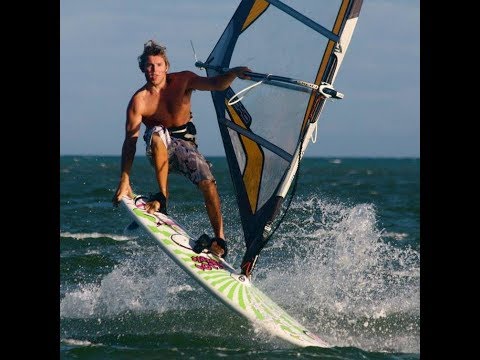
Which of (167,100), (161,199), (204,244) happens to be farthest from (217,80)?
(204,244)

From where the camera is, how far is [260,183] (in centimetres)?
712

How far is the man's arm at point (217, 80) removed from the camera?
651cm

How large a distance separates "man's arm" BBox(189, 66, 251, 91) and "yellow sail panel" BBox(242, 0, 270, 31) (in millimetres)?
593

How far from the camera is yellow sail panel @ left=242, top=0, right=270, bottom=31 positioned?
691 centimetres

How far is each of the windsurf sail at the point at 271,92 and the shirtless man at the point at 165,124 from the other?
38 cm

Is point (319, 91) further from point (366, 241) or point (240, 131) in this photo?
point (366, 241)

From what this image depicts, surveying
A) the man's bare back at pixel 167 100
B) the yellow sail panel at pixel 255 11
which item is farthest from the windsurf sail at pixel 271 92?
the man's bare back at pixel 167 100

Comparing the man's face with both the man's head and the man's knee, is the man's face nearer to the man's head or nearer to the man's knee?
the man's head

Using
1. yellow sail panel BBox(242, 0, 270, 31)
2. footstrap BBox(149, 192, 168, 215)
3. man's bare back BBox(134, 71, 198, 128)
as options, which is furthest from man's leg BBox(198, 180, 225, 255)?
yellow sail panel BBox(242, 0, 270, 31)

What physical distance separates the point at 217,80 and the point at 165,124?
558 mm

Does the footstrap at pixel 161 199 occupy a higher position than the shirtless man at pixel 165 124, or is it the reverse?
the shirtless man at pixel 165 124

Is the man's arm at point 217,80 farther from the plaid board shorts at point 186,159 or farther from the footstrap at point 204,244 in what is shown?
the footstrap at point 204,244

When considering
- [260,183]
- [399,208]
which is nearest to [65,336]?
[260,183]
